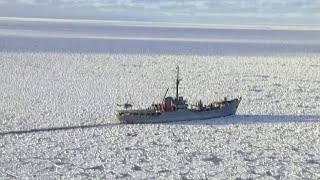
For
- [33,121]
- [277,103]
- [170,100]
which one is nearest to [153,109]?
[170,100]

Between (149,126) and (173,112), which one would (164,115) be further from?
(149,126)

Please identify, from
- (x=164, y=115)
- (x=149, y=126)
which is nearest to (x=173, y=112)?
(x=164, y=115)

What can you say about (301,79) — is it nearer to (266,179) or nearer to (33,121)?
(33,121)

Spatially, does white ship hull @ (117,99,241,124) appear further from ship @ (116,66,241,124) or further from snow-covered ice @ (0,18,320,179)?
snow-covered ice @ (0,18,320,179)

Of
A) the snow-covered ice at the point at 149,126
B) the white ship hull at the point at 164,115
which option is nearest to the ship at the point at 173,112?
the white ship hull at the point at 164,115

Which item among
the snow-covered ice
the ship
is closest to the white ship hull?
the ship

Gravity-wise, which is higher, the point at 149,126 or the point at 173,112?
the point at 173,112
